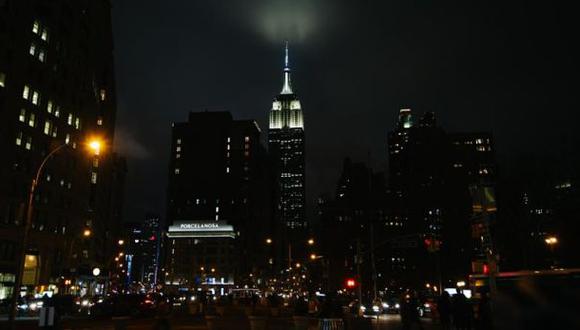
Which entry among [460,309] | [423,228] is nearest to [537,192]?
[460,309]

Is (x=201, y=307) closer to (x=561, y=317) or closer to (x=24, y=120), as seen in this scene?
(x=24, y=120)

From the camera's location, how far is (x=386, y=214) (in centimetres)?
12094

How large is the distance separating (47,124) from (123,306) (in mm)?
45817

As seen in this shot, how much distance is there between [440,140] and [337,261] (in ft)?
198

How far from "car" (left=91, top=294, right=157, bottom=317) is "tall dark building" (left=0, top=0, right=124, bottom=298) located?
37.6 feet

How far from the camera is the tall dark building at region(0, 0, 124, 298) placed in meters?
63.4

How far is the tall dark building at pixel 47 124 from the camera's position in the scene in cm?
6341

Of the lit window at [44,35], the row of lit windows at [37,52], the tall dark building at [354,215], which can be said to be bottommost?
the tall dark building at [354,215]

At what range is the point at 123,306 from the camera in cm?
3644

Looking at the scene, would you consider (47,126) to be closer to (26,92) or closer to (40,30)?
(26,92)

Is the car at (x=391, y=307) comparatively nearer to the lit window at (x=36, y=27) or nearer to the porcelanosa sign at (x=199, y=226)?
the lit window at (x=36, y=27)

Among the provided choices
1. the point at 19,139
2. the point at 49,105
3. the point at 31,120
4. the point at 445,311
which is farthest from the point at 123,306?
the point at 49,105

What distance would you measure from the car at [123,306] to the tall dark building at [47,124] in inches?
452

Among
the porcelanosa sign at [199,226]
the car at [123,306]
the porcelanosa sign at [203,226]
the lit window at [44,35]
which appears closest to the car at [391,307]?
the car at [123,306]
